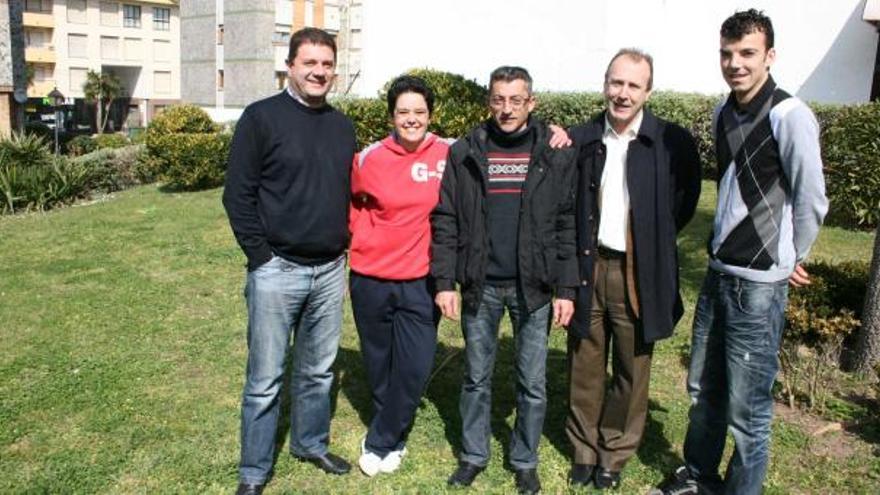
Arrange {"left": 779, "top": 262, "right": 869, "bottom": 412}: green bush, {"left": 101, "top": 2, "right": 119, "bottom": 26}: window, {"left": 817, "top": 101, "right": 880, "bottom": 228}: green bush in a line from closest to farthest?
{"left": 779, "top": 262, "right": 869, "bottom": 412}: green bush, {"left": 817, "top": 101, "right": 880, "bottom": 228}: green bush, {"left": 101, "top": 2, "right": 119, "bottom": 26}: window

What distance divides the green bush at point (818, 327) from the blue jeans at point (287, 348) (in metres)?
3.03

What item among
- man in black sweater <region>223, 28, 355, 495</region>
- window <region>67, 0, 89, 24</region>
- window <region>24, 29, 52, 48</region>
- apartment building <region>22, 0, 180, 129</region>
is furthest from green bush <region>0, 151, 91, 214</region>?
window <region>67, 0, 89, 24</region>

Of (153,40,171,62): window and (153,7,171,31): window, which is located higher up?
(153,7,171,31): window

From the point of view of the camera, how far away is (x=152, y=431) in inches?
170

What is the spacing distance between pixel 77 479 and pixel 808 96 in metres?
15.0

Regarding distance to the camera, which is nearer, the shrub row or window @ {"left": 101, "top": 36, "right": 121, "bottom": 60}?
the shrub row

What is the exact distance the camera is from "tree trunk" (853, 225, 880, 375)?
15.8 ft

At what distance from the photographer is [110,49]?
55812 mm

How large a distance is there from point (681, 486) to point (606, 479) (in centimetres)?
37

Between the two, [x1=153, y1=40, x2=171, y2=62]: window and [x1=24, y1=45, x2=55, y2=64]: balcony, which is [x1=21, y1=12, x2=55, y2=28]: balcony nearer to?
[x1=24, y1=45, x2=55, y2=64]: balcony

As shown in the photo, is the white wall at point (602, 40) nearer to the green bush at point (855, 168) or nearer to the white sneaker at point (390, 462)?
the green bush at point (855, 168)

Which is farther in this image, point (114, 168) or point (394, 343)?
point (114, 168)

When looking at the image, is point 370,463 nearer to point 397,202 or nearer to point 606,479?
point 606,479

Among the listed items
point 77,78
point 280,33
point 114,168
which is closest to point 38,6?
point 77,78
